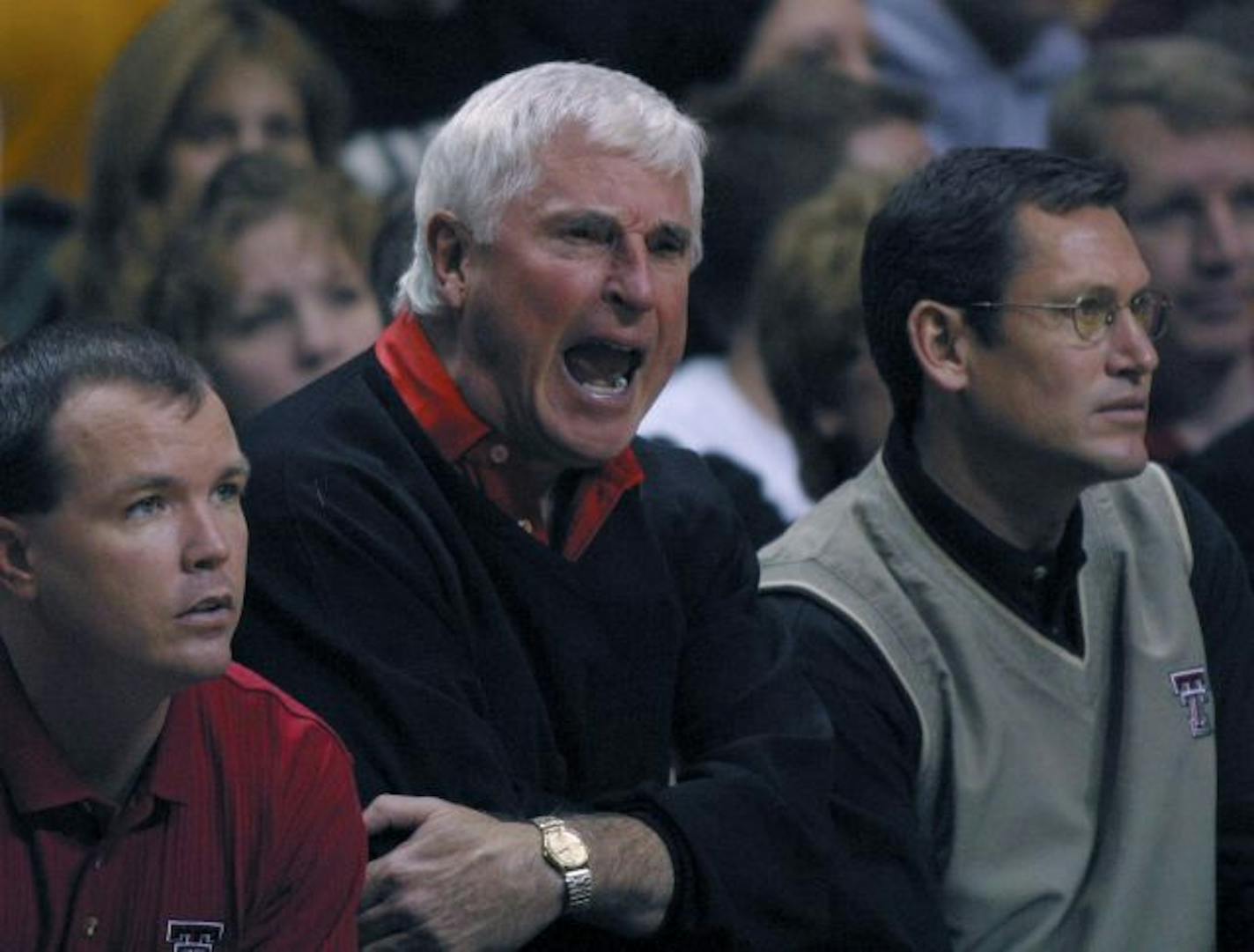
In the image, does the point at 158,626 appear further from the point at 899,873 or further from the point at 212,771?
the point at 899,873

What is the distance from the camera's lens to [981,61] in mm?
6957

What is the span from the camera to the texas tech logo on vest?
4.07m

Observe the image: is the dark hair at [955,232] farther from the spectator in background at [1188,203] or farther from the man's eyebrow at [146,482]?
the spectator in background at [1188,203]

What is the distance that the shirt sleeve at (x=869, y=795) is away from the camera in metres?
3.76

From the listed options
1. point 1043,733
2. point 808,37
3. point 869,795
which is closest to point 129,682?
point 869,795

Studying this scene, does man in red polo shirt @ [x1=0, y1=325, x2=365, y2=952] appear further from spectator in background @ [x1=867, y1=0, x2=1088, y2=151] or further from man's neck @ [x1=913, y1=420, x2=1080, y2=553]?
spectator in background @ [x1=867, y1=0, x2=1088, y2=151]

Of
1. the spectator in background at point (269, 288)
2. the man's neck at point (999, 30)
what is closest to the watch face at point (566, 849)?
the spectator in background at point (269, 288)

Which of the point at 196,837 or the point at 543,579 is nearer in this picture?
the point at 196,837

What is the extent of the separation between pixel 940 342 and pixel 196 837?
1472mm

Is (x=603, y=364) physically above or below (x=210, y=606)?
above

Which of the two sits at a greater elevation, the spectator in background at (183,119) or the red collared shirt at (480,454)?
the spectator in background at (183,119)

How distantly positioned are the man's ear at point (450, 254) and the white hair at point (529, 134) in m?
0.01

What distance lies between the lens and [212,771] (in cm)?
315

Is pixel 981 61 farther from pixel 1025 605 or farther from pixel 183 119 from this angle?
pixel 1025 605
